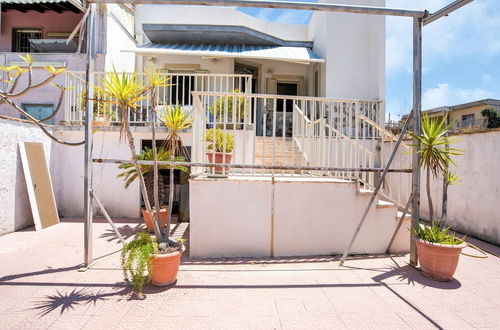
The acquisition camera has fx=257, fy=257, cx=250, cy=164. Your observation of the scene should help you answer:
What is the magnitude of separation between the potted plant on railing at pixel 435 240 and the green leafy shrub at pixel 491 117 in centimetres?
1359

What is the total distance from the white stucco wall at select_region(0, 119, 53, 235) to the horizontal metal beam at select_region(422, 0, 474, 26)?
785 centimetres

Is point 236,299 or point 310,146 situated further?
point 310,146

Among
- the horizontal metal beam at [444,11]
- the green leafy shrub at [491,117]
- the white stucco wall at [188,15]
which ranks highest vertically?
the white stucco wall at [188,15]

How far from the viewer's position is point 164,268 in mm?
3135

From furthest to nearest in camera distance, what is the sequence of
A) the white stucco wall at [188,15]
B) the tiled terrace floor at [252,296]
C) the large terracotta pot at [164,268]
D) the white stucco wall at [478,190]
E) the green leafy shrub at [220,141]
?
the white stucco wall at [188,15] < the white stucco wall at [478,190] < the green leafy shrub at [220,141] < the large terracotta pot at [164,268] < the tiled terrace floor at [252,296]

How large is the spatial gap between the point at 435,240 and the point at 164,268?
144 inches

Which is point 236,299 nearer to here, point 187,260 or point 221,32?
point 187,260

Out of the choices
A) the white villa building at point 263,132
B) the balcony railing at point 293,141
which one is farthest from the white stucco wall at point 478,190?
the white villa building at point 263,132

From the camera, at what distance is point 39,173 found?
19.1 ft

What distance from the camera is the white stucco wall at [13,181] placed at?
5113 millimetres

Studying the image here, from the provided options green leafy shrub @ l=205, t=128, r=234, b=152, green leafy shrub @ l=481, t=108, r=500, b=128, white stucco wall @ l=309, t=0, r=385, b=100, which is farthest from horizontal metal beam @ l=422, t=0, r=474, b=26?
green leafy shrub @ l=481, t=108, r=500, b=128

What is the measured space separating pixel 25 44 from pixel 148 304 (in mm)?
12491

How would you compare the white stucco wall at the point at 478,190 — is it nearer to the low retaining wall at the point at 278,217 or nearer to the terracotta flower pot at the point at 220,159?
the low retaining wall at the point at 278,217

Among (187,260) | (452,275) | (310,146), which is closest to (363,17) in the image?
(310,146)
